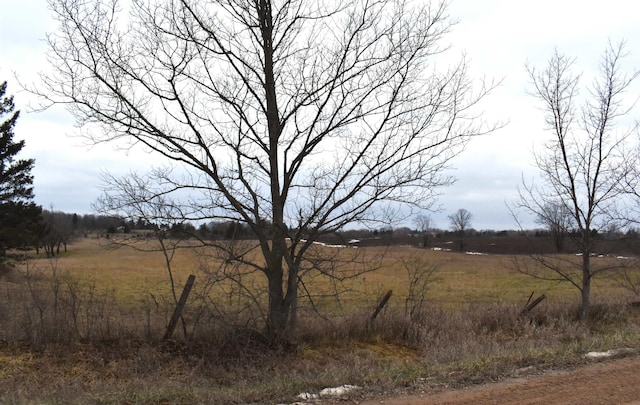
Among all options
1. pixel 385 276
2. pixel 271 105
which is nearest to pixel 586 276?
pixel 271 105

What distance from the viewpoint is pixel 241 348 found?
907 centimetres

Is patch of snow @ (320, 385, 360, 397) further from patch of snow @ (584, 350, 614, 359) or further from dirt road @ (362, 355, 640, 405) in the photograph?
patch of snow @ (584, 350, 614, 359)

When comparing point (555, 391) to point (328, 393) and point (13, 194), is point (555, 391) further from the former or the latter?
point (13, 194)

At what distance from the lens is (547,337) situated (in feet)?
34.7

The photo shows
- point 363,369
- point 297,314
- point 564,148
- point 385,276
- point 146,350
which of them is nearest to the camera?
point 363,369

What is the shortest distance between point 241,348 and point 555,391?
5.24 meters

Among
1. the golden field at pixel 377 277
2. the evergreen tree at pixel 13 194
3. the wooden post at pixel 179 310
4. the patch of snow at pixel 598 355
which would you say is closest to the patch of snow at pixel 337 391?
the patch of snow at pixel 598 355

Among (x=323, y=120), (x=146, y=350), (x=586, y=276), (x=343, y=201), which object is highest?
(x=323, y=120)

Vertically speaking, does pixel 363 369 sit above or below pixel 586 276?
below

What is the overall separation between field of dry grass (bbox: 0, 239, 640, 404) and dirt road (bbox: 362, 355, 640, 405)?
1.06ft

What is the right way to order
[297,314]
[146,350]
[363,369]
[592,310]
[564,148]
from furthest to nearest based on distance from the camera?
1. [592,310]
2. [564,148]
3. [297,314]
4. [146,350]
5. [363,369]

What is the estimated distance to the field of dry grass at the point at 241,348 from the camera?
6109 mm

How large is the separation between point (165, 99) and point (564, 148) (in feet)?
32.7

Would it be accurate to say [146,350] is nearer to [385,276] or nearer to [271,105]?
[271,105]
